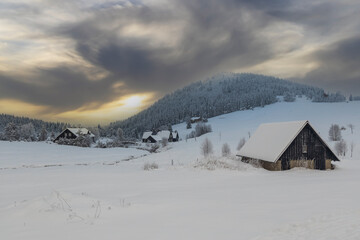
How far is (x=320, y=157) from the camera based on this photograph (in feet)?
96.1

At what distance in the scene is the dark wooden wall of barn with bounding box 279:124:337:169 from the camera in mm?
28453

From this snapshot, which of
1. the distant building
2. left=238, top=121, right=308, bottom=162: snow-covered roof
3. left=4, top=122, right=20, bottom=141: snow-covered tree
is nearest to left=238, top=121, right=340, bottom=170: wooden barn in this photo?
left=238, top=121, right=308, bottom=162: snow-covered roof

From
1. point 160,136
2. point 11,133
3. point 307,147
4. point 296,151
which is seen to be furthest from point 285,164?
point 160,136

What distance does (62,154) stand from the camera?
67812mm

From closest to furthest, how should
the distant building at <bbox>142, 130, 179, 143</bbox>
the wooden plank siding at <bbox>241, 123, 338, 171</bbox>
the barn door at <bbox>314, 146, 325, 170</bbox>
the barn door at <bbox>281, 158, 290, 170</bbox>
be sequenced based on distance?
the barn door at <bbox>281, 158, 290, 170</bbox> < the wooden plank siding at <bbox>241, 123, 338, 171</bbox> < the barn door at <bbox>314, 146, 325, 170</bbox> < the distant building at <bbox>142, 130, 179, 143</bbox>

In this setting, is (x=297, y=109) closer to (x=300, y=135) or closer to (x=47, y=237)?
(x=300, y=135)

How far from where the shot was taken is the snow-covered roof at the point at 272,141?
92.6 ft

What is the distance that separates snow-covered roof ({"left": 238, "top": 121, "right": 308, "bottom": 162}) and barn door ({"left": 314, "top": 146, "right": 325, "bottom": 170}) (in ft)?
10.9

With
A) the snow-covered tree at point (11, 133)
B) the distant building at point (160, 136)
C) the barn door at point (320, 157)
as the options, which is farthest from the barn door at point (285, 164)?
the distant building at point (160, 136)

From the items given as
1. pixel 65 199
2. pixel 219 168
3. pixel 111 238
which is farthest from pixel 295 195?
pixel 219 168

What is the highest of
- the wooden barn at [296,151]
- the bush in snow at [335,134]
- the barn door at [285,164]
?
the bush in snow at [335,134]

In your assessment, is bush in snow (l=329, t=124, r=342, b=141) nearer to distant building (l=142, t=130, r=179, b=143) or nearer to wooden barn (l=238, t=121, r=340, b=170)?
wooden barn (l=238, t=121, r=340, b=170)

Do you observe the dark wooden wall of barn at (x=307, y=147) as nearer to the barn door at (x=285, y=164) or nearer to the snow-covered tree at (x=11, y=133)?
the barn door at (x=285, y=164)

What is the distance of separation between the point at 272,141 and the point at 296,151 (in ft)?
10.3
